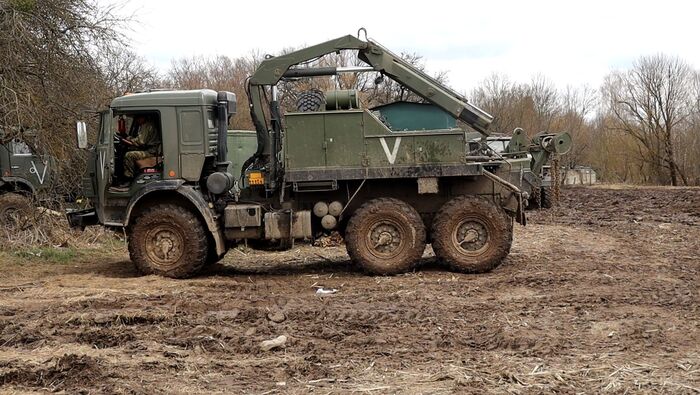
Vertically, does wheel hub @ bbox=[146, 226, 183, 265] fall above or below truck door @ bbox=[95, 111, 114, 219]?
below

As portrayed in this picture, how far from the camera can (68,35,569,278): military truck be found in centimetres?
973

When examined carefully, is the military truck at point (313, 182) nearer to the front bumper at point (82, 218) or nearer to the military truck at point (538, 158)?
the front bumper at point (82, 218)

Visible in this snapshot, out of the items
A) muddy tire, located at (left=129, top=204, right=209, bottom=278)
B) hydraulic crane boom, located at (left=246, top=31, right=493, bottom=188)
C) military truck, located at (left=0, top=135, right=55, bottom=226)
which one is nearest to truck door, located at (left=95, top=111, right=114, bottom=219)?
muddy tire, located at (left=129, top=204, right=209, bottom=278)

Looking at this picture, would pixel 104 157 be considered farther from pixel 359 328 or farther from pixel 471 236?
pixel 471 236

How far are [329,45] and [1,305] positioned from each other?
503 cm

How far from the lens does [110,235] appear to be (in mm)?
14133

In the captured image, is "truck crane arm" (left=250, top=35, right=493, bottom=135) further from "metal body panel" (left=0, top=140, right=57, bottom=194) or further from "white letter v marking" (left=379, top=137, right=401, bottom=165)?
"metal body panel" (left=0, top=140, right=57, bottom=194)

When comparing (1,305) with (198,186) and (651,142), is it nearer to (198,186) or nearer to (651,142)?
A: (198,186)

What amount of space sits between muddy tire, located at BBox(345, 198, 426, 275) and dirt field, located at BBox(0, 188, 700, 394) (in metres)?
0.30

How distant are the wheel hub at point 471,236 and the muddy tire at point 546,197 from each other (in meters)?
10.7

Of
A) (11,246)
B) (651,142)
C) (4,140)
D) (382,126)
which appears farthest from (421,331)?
(651,142)

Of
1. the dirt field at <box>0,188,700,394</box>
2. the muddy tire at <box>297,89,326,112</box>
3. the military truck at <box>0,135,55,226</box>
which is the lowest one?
the dirt field at <box>0,188,700,394</box>

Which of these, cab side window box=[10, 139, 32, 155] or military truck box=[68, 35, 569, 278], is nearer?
military truck box=[68, 35, 569, 278]

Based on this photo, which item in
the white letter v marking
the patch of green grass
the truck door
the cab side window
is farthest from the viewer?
the cab side window
